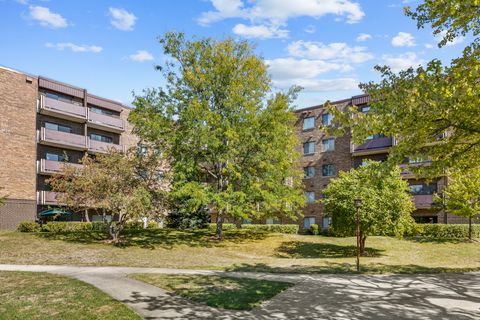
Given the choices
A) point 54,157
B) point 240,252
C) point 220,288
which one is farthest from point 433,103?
point 54,157

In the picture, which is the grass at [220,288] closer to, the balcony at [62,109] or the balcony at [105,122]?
the balcony at [62,109]

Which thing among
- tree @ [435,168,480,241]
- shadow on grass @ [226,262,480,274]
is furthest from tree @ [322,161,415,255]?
tree @ [435,168,480,241]

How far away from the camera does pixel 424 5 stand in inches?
410

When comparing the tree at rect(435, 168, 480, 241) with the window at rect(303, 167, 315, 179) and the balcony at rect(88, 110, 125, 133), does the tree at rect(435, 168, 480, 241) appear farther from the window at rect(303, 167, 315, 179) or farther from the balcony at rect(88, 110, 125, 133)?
the balcony at rect(88, 110, 125, 133)

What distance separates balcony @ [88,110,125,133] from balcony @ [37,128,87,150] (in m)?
2.31

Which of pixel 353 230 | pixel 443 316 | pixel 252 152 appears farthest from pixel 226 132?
pixel 443 316

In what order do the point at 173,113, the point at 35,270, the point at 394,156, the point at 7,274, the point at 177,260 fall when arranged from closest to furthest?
the point at 394,156 < the point at 7,274 < the point at 35,270 < the point at 177,260 < the point at 173,113

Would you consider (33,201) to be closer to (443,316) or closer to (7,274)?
(7,274)

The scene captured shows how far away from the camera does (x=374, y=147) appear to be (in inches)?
1492

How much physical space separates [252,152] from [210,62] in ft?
21.7

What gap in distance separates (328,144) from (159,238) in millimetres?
21684

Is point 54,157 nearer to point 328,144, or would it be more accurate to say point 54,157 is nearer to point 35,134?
point 35,134

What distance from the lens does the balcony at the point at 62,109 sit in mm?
37000

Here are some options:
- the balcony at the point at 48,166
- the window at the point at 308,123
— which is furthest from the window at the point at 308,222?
the balcony at the point at 48,166
